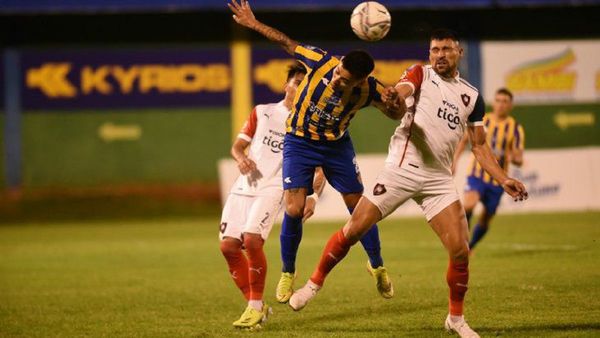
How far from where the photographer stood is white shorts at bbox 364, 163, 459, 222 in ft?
24.9

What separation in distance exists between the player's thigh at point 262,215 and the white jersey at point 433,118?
55.7 inches

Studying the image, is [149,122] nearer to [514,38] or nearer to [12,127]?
[12,127]

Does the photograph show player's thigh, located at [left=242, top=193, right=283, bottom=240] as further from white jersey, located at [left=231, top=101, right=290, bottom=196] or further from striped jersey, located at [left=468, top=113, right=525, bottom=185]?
striped jersey, located at [left=468, top=113, right=525, bottom=185]

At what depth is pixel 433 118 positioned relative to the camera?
761cm

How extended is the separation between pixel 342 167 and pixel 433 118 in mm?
1111

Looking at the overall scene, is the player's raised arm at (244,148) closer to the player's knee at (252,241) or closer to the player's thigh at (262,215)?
the player's thigh at (262,215)

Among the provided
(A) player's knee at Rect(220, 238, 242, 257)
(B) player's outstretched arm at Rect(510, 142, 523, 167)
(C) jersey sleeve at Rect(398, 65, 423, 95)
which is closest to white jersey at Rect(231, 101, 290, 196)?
(A) player's knee at Rect(220, 238, 242, 257)

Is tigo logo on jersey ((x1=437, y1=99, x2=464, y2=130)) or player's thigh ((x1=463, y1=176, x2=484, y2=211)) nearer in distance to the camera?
tigo logo on jersey ((x1=437, y1=99, x2=464, y2=130))

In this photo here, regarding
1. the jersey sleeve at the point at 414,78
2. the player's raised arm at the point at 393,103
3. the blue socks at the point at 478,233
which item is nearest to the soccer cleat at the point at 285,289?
the player's raised arm at the point at 393,103

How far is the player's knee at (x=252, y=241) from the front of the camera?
8445 mm

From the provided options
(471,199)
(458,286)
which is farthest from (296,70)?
(471,199)

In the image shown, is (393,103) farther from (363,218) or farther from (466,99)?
(363,218)

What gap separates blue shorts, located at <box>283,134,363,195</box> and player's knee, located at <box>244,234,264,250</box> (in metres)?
0.52

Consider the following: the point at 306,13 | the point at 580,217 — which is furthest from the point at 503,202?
the point at 306,13
